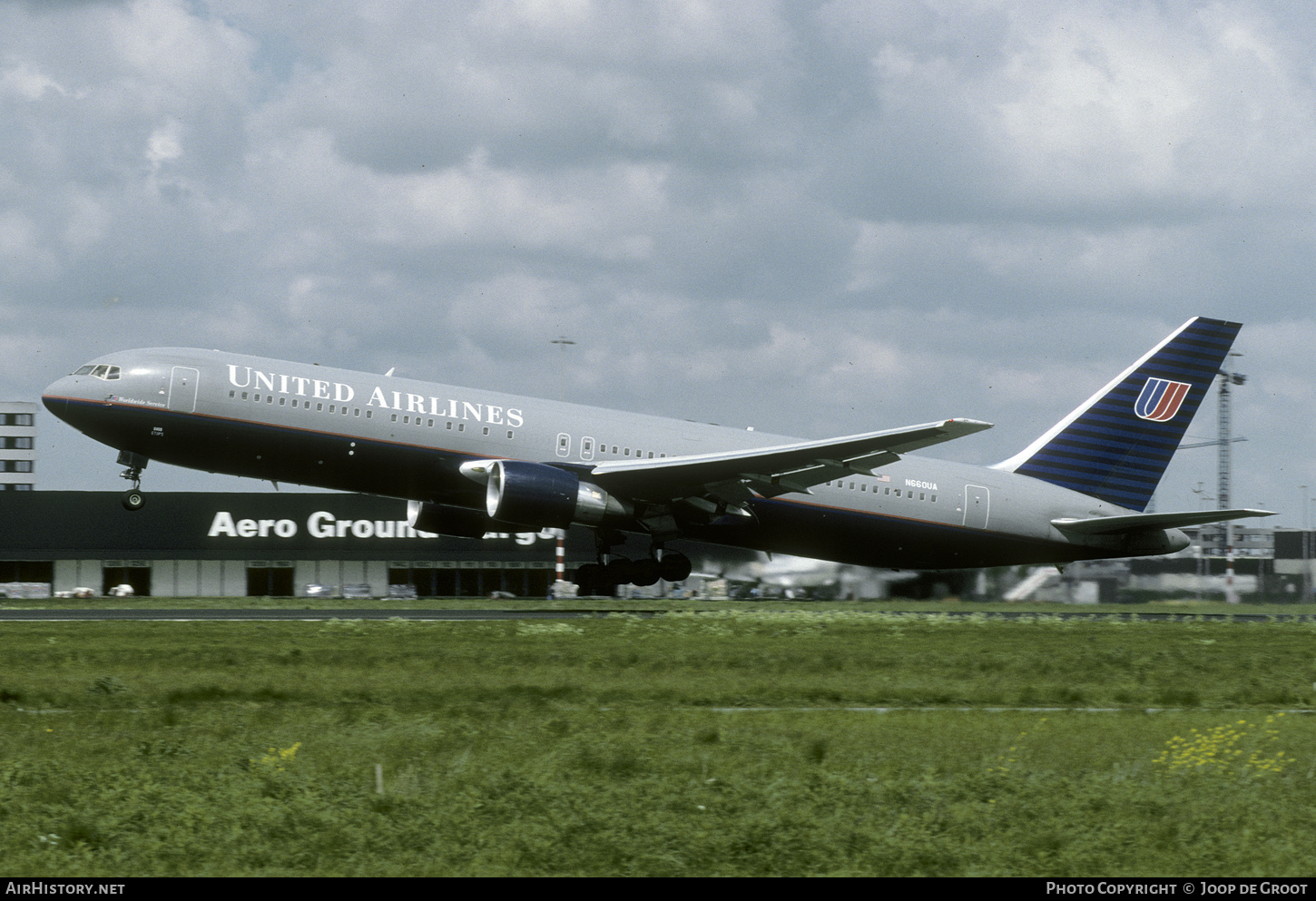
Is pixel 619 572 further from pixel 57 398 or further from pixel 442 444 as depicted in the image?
pixel 57 398

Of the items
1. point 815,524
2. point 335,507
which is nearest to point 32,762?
point 815,524

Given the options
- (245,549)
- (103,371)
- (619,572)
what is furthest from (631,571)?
(245,549)

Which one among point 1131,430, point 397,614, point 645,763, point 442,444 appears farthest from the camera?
point 1131,430

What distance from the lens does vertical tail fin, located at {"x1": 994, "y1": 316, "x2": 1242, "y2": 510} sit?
37.4 meters

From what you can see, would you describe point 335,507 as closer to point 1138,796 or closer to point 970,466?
point 970,466

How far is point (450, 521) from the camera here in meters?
33.1

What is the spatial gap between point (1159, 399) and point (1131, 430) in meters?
1.31

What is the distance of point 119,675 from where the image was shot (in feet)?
59.2

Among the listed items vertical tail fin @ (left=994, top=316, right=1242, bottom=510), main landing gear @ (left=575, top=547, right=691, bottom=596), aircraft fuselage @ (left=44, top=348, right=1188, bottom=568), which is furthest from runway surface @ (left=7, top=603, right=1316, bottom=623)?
vertical tail fin @ (left=994, top=316, right=1242, bottom=510)

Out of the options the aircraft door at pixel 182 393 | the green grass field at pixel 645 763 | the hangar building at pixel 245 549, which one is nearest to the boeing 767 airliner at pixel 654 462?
the aircraft door at pixel 182 393

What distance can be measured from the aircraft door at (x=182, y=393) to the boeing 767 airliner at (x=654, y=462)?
3 cm

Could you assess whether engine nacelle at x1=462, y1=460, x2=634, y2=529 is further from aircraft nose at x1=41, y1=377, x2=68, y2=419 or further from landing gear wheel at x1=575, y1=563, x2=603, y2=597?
aircraft nose at x1=41, y1=377, x2=68, y2=419

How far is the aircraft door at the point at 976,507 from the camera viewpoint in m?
35.2

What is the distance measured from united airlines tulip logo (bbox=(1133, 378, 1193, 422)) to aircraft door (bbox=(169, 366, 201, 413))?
84.6 feet
